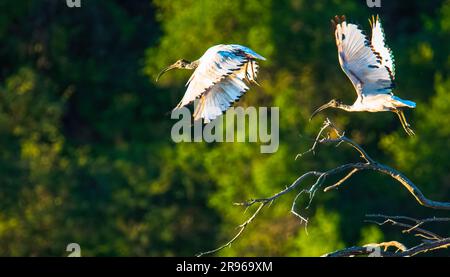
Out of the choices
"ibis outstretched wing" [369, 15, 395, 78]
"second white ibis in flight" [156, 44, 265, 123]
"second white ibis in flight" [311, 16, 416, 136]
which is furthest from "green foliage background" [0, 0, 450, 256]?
"second white ibis in flight" [311, 16, 416, 136]

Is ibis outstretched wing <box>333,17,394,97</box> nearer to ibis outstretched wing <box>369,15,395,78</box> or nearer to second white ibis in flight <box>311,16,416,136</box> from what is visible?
second white ibis in flight <box>311,16,416,136</box>

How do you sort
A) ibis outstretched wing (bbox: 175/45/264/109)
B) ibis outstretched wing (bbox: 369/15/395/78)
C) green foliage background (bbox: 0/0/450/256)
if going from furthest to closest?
1. green foliage background (bbox: 0/0/450/256)
2. ibis outstretched wing (bbox: 175/45/264/109)
3. ibis outstretched wing (bbox: 369/15/395/78)

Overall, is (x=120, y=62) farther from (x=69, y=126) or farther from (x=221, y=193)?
(x=221, y=193)

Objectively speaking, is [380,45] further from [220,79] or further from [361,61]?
[220,79]

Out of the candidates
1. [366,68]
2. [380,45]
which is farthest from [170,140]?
[366,68]

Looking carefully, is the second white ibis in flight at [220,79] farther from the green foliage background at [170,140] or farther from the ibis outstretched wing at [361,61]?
the green foliage background at [170,140]

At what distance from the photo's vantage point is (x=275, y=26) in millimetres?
26656

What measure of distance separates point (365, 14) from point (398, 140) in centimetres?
241

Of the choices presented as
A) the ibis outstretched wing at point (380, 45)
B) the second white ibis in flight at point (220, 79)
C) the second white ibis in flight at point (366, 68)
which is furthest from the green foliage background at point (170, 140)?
the second white ibis in flight at point (366, 68)

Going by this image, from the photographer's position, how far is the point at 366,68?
10.4m

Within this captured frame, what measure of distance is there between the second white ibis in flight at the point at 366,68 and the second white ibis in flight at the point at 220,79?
1.82 feet

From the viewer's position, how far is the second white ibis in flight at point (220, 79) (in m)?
10.6

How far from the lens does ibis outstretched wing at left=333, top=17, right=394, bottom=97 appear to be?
33.7ft
